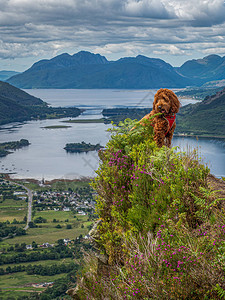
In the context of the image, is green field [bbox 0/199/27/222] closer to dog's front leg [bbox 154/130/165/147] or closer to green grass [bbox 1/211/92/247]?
green grass [bbox 1/211/92/247]

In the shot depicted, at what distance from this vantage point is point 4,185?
7719 centimetres

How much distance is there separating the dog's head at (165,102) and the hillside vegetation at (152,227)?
0.40 metres

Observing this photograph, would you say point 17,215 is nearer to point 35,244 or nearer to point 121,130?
point 35,244

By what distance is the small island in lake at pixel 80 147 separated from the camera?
86.6 m

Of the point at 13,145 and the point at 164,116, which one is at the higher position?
the point at 164,116

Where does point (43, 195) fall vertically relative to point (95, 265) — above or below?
below

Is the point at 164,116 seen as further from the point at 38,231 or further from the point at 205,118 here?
the point at 205,118

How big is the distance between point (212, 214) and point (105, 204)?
241 centimetres

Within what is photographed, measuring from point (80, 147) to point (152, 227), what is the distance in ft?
279

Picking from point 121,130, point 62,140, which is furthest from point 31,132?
point 121,130

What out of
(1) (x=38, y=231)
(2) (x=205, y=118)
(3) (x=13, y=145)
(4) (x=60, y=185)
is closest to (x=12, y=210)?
(4) (x=60, y=185)

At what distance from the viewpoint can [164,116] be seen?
7.17 meters

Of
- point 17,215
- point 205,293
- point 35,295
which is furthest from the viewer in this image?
point 17,215

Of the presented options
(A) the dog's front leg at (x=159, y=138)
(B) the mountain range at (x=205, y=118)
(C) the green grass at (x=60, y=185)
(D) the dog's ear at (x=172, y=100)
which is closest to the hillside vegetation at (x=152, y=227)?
(A) the dog's front leg at (x=159, y=138)
